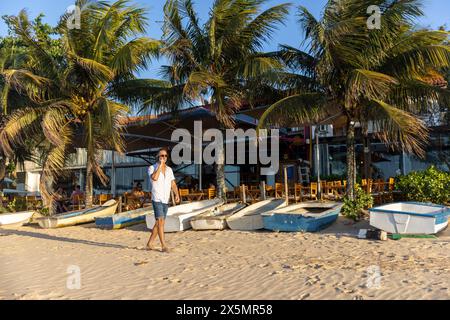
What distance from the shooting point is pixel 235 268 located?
21.4 ft

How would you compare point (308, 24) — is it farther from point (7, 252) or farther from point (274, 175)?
point (274, 175)

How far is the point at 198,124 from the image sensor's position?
15.3 meters

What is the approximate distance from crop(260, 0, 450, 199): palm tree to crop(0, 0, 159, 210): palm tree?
517 cm

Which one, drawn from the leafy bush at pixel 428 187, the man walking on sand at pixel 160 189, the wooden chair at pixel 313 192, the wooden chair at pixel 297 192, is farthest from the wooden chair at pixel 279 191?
the man walking on sand at pixel 160 189

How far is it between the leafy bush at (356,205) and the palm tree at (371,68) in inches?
10.2

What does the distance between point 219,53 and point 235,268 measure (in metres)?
8.15

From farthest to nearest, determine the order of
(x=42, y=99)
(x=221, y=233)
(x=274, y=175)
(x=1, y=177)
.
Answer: (x=274, y=175), (x=1, y=177), (x=42, y=99), (x=221, y=233)

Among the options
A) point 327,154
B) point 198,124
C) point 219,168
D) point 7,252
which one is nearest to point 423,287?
point 7,252

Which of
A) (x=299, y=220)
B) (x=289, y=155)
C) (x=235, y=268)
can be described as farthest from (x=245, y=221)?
(x=289, y=155)

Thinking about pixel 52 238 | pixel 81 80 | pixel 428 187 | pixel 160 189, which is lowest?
pixel 52 238

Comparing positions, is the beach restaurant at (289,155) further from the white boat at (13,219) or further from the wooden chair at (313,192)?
the white boat at (13,219)

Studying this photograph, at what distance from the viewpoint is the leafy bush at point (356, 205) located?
11.1m

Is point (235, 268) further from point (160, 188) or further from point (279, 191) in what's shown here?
Answer: point (279, 191)
